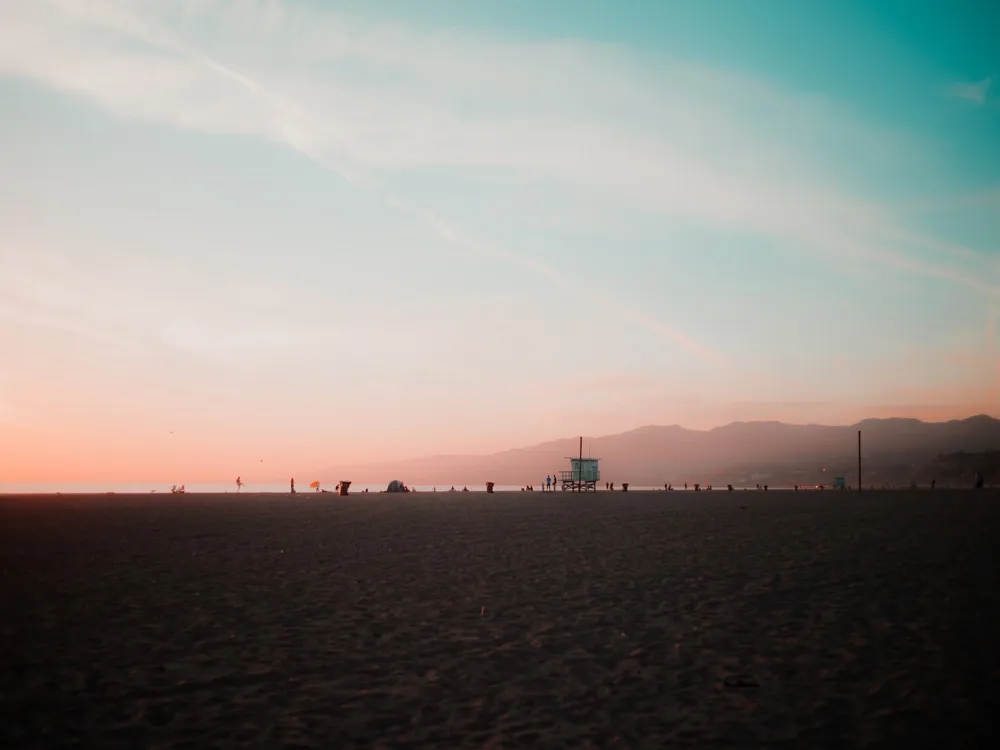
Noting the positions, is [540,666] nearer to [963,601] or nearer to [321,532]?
[963,601]

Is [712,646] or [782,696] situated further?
[712,646]

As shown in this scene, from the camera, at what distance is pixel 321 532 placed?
33.2 m

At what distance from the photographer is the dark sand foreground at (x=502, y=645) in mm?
9773

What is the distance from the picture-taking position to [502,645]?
13.8 m

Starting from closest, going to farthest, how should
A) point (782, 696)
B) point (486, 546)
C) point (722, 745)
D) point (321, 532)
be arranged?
point (722, 745) < point (782, 696) < point (486, 546) < point (321, 532)

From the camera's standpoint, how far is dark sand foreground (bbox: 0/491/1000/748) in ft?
32.1

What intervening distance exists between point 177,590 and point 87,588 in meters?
2.29

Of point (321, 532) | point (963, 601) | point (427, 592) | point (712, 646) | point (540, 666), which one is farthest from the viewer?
point (321, 532)

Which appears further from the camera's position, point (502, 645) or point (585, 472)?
point (585, 472)

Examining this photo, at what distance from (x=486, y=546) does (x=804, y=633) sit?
14.7 metres

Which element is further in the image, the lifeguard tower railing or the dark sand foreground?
the lifeguard tower railing

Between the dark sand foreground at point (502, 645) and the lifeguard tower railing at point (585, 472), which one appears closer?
the dark sand foreground at point (502, 645)

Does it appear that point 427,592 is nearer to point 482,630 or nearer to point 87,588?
point 482,630

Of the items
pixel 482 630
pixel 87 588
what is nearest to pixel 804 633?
pixel 482 630
